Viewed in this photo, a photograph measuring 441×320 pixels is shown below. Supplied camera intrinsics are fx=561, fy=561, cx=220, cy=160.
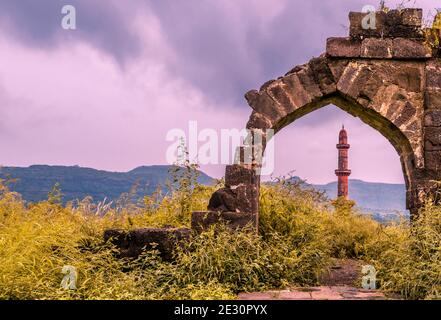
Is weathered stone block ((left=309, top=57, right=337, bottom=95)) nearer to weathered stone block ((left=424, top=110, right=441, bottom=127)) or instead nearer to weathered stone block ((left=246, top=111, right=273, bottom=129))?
weathered stone block ((left=246, top=111, right=273, bottom=129))

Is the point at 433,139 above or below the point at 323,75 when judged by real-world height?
below

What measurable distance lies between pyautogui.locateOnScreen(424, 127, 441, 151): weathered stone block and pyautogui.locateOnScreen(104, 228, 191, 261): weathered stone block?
3.33 meters

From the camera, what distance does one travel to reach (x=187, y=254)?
6.52m

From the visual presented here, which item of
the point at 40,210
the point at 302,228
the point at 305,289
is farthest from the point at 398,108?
the point at 40,210

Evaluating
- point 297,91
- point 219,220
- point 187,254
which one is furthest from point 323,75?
point 187,254

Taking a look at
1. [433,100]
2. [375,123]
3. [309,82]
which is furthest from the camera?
[375,123]

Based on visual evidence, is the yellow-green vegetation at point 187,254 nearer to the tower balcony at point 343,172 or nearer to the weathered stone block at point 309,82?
the weathered stone block at point 309,82

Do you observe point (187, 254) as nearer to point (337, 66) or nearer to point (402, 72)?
point (337, 66)

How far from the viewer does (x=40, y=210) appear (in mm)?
8352

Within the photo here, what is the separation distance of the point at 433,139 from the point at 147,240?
12.6 ft

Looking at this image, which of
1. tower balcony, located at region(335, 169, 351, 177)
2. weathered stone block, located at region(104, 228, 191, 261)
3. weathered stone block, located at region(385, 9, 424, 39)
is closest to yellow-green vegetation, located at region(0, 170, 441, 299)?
weathered stone block, located at region(104, 228, 191, 261)

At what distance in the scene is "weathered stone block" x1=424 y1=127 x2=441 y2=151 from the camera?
23.6 ft
